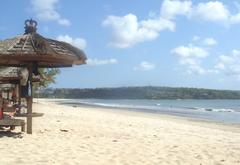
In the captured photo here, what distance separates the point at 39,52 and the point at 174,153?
4109 mm

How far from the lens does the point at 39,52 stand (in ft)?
37.7

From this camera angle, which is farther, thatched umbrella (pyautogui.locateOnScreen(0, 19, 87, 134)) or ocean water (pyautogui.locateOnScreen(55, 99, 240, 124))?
ocean water (pyautogui.locateOnScreen(55, 99, 240, 124))

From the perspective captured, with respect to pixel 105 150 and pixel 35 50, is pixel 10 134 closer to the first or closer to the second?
pixel 35 50

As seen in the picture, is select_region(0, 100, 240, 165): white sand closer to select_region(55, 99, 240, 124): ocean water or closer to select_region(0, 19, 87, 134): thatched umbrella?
select_region(0, 19, 87, 134): thatched umbrella

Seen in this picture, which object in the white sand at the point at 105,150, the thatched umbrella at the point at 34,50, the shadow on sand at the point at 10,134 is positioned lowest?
the white sand at the point at 105,150

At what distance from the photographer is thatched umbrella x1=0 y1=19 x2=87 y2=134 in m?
11.5

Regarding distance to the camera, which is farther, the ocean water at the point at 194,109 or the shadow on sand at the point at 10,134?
the ocean water at the point at 194,109

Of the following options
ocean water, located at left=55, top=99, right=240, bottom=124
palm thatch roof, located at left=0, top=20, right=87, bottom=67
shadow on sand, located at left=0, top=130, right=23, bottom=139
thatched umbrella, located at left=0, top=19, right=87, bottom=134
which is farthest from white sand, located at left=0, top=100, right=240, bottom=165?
ocean water, located at left=55, top=99, right=240, bottom=124

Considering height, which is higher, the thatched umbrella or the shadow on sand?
the thatched umbrella

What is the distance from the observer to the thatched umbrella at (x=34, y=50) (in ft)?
37.7

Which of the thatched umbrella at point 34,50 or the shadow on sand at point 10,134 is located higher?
the thatched umbrella at point 34,50

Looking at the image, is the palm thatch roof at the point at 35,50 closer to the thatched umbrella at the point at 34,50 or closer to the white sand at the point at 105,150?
the thatched umbrella at the point at 34,50

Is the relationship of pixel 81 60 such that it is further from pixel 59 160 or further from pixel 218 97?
pixel 218 97

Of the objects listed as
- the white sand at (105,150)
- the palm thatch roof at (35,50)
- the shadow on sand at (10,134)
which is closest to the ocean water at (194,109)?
the white sand at (105,150)
